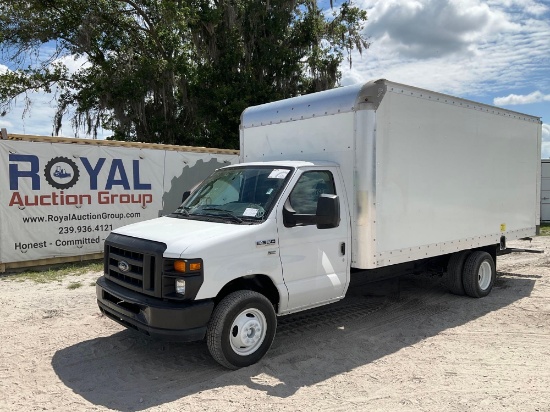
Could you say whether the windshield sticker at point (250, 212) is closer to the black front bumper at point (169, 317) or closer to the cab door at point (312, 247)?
the cab door at point (312, 247)

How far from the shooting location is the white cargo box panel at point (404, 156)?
18.2ft

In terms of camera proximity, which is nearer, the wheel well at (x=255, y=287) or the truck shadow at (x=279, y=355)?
the truck shadow at (x=279, y=355)

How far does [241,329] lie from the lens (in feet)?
15.6

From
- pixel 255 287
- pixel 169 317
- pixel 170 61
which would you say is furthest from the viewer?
pixel 170 61

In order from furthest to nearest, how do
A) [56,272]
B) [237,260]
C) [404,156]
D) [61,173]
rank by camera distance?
→ [61,173], [56,272], [404,156], [237,260]

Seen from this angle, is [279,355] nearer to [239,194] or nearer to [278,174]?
[239,194]

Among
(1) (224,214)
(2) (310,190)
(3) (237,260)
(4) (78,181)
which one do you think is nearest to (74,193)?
(4) (78,181)

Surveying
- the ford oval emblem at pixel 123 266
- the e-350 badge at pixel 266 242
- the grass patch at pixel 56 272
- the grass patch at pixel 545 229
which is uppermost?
the e-350 badge at pixel 266 242

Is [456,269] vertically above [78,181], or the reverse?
[78,181]

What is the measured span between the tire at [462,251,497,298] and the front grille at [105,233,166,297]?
17.1ft

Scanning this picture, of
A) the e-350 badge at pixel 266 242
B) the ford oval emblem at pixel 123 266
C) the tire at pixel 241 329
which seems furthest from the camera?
the ford oval emblem at pixel 123 266

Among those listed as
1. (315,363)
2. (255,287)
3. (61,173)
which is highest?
(61,173)

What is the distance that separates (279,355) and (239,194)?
6.10 feet

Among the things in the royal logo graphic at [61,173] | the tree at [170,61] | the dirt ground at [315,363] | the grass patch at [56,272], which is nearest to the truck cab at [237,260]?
the dirt ground at [315,363]
